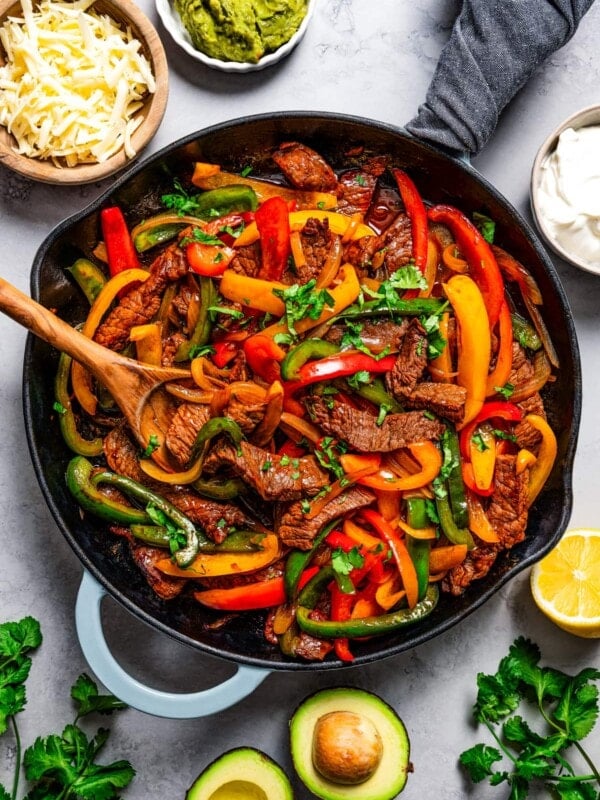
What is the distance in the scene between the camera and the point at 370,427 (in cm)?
321

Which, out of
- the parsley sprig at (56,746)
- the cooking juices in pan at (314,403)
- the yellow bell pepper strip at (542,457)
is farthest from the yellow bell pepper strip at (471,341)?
the parsley sprig at (56,746)

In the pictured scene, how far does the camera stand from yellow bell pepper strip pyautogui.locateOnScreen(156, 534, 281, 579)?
3.29 metres

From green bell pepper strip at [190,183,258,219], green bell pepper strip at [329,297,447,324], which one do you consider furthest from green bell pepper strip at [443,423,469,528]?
green bell pepper strip at [190,183,258,219]

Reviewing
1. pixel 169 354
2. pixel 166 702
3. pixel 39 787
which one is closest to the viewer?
pixel 166 702

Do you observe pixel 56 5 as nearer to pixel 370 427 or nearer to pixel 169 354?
pixel 169 354

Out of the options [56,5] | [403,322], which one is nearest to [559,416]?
[403,322]

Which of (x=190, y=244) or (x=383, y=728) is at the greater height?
(x=190, y=244)

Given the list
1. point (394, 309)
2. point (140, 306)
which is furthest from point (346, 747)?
point (140, 306)

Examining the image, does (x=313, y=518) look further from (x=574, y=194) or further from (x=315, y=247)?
(x=574, y=194)

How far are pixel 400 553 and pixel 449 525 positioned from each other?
9.3 inches

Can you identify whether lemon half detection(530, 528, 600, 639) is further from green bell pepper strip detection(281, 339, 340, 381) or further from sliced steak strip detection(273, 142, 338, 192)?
sliced steak strip detection(273, 142, 338, 192)

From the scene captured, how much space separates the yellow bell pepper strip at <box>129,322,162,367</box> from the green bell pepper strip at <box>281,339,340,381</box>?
1.98 ft

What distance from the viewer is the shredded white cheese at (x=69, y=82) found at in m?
3.35

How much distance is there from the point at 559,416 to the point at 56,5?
2.84 metres
